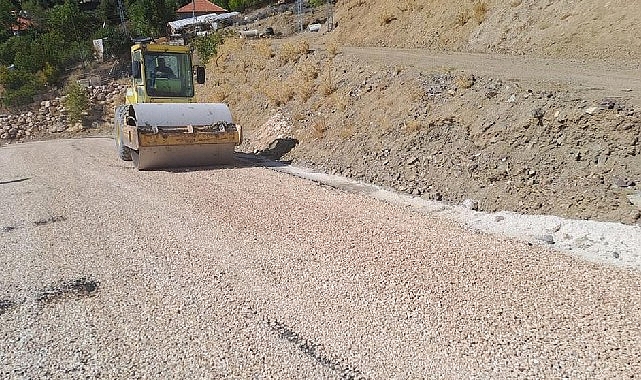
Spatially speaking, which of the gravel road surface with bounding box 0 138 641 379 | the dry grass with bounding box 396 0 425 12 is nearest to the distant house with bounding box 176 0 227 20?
the dry grass with bounding box 396 0 425 12

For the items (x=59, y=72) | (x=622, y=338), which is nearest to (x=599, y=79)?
(x=622, y=338)

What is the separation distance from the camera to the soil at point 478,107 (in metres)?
8.04

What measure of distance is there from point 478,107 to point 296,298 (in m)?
7.30

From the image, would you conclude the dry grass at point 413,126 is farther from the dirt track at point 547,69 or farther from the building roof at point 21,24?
the building roof at point 21,24

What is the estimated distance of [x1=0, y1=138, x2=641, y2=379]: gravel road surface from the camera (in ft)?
12.3

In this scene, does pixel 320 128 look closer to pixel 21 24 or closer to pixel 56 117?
pixel 56 117

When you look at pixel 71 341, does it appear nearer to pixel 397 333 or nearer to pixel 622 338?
pixel 397 333

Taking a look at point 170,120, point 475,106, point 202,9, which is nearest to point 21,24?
point 202,9

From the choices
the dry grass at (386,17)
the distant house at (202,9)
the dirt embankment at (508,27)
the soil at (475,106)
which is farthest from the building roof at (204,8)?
the soil at (475,106)

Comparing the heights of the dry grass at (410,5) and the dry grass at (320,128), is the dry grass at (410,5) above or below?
above

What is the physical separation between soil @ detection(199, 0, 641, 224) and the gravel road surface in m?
1.96

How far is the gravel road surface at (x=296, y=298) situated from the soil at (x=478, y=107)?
6.42 feet

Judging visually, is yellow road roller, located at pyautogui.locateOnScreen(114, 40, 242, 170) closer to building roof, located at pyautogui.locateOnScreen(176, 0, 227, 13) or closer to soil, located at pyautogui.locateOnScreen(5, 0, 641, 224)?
soil, located at pyautogui.locateOnScreen(5, 0, 641, 224)

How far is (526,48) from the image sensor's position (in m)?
16.6
